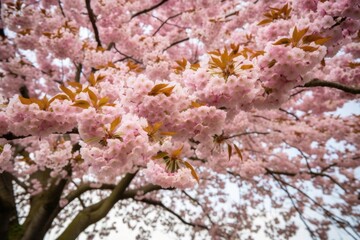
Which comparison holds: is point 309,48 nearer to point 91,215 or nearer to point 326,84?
point 326,84

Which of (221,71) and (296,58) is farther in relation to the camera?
(221,71)

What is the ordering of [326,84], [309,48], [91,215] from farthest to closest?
[91,215]
[326,84]
[309,48]

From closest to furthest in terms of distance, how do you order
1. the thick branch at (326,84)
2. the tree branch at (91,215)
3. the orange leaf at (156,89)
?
1. the orange leaf at (156,89)
2. the thick branch at (326,84)
3. the tree branch at (91,215)

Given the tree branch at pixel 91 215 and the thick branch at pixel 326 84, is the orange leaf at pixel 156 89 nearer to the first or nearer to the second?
the thick branch at pixel 326 84

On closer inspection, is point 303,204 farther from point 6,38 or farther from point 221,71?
point 6,38

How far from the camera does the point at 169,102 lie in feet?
5.89

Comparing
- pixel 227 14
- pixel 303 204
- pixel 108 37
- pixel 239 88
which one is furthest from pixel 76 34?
pixel 303 204

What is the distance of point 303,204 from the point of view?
9.27 meters

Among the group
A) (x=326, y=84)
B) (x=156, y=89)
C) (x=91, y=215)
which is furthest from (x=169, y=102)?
(x=91, y=215)

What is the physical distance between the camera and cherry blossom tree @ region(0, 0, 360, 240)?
181 centimetres

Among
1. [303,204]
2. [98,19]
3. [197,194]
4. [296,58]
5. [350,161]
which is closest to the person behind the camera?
[296,58]

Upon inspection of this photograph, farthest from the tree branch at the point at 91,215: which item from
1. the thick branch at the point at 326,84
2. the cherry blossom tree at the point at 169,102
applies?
the thick branch at the point at 326,84

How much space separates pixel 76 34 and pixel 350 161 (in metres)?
7.42

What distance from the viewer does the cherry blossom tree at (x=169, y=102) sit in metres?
1.81
